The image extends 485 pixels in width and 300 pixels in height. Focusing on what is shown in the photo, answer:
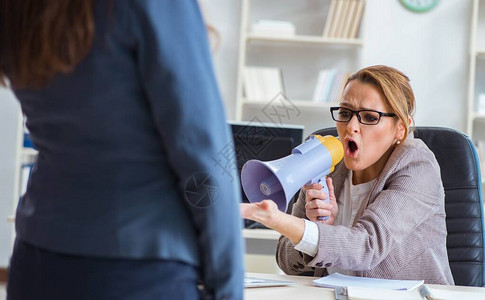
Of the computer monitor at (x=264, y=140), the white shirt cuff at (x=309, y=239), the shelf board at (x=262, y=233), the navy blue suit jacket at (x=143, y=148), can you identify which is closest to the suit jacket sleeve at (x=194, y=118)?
the navy blue suit jacket at (x=143, y=148)

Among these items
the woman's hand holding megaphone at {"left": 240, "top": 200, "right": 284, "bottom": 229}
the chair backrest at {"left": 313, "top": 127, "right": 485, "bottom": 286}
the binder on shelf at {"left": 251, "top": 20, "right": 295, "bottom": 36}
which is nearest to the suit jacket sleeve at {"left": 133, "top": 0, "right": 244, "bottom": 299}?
the woman's hand holding megaphone at {"left": 240, "top": 200, "right": 284, "bottom": 229}

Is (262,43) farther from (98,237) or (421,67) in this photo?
(98,237)

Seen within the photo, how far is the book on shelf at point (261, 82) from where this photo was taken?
403 cm

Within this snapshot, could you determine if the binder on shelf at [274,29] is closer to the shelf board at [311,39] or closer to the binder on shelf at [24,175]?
the shelf board at [311,39]

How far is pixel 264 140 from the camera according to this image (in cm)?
271

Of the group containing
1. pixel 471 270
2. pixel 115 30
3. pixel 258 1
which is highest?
pixel 258 1

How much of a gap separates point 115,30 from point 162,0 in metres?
0.07

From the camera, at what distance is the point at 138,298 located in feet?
2.48

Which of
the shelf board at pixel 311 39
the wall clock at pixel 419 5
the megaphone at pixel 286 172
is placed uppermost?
the wall clock at pixel 419 5

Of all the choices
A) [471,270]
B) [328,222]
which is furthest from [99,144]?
[471,270]

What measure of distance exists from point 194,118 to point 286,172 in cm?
78

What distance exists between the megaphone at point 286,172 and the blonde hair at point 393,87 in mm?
268

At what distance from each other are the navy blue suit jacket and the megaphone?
0.72m

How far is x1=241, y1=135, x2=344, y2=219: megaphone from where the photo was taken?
1514 millimetres
